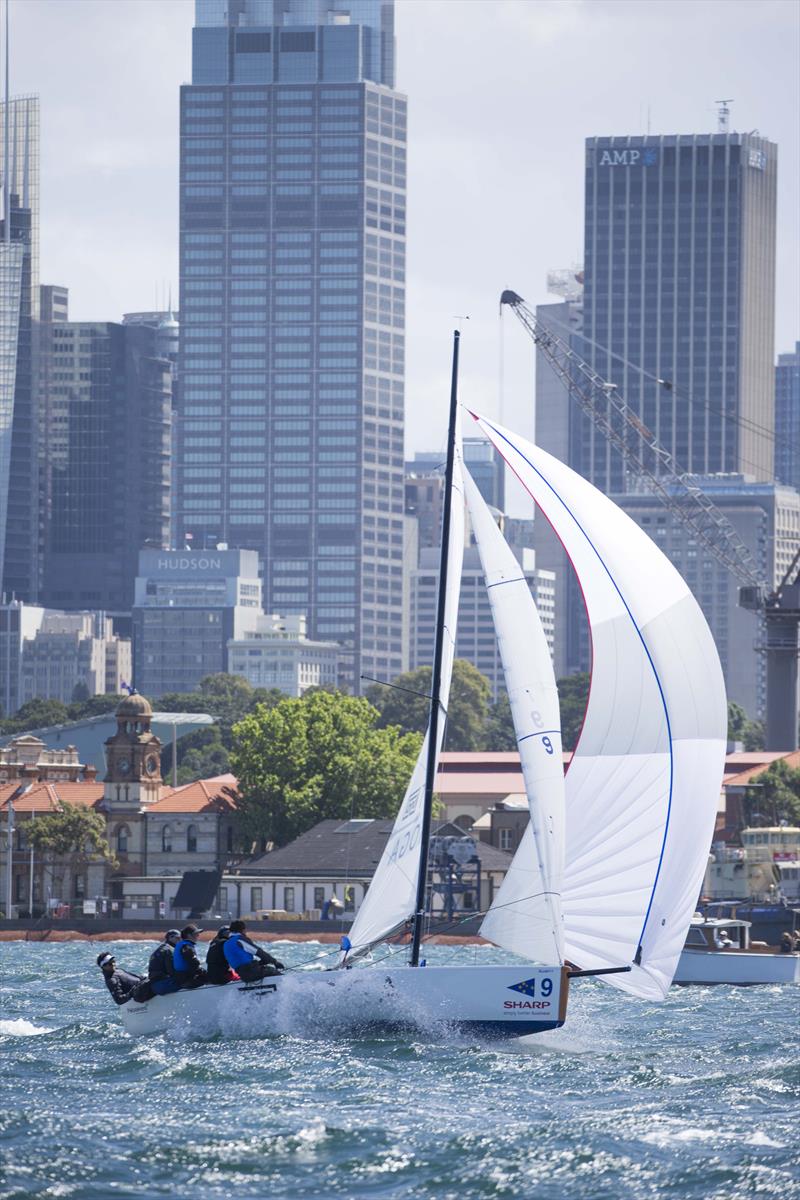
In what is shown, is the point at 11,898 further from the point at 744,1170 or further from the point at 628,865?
the point at 744,1170

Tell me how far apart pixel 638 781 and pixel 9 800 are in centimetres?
9188

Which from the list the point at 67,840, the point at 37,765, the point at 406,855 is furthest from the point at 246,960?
the point at 37,765

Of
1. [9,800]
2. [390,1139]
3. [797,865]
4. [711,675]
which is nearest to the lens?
[390,1139]

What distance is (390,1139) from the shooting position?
3091cm

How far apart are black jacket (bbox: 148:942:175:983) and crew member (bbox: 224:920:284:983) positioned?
1.13 m

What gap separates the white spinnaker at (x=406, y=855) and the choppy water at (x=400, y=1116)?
183cm

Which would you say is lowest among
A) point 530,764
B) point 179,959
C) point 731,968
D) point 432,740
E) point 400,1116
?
point 731,968

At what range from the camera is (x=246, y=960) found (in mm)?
38625

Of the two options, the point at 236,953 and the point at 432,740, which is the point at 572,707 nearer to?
the point at 432,740

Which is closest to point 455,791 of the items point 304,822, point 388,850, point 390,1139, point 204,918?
point 304,822

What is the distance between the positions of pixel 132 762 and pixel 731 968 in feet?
221

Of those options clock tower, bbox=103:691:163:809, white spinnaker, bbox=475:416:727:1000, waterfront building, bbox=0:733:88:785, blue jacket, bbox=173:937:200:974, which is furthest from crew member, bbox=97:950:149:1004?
waterfront building, bbox=0:733:88:785

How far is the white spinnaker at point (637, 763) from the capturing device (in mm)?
37938

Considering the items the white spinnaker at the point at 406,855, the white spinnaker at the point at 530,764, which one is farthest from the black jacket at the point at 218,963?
the white spinnaker at the point at 530,764
